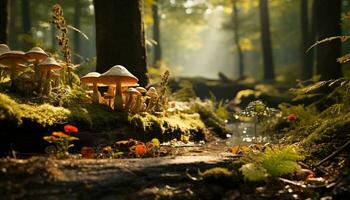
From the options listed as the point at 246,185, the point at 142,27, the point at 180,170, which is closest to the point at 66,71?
the point at 142,27

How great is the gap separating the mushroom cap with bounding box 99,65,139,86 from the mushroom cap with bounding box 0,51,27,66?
3.74 ft

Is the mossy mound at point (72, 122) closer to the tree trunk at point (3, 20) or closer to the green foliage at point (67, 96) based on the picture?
the green foliage at point (67, 96)

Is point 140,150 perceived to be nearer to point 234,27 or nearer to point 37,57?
point 37,57

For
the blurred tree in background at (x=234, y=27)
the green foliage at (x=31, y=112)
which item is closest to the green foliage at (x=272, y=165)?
the green foliage at (x=31, y=112)

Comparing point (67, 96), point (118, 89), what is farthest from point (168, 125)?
point (67, 96)

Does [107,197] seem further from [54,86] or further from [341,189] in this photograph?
[54,86]

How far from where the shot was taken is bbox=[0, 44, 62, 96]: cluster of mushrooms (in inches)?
216

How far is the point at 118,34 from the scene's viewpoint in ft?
25.0

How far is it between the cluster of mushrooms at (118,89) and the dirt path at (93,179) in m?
1.98

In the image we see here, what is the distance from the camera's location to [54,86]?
6.44m

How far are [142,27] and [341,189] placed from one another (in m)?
5.56

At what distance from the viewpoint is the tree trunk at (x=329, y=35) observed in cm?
1029

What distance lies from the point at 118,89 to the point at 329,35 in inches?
265

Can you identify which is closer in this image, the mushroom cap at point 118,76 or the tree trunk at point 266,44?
the mushroom cap at point 118,76
